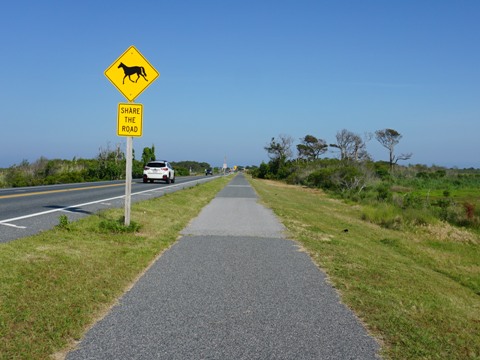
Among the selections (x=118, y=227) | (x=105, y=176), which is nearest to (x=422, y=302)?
(x=118, y=227)

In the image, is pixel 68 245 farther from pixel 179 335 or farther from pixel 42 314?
pixel 179 335

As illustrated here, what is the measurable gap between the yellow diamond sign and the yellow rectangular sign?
0.25 meters

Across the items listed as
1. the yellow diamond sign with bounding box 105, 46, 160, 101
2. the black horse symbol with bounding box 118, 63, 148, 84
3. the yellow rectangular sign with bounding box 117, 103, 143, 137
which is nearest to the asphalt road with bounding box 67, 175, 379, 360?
the yellow rectangular sign with bounding box 117, 103, 143, 137

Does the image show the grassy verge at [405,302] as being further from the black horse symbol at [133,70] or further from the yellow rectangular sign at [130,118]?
the black horse symbol at [133,70]

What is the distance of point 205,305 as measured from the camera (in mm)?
5012

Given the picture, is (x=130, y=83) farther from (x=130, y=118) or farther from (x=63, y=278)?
(x=63, y=278)

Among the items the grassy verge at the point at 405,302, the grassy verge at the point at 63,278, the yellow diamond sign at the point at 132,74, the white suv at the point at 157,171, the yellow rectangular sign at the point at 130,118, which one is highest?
the yellow diamond sign at the point at 132,74

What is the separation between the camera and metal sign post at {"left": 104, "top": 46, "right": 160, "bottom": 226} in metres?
9.44

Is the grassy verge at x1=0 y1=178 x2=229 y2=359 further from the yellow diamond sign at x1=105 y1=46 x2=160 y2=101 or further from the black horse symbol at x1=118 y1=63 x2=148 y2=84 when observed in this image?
the black horse symbol at x1=118 y1=63 x2=148 y2=84

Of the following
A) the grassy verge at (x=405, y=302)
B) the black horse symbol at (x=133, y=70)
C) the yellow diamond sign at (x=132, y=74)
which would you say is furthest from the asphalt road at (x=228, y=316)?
the black horse symbol at (x=133, y=70)

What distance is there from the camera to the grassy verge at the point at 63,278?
392 centimetres

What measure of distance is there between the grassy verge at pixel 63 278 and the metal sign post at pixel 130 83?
1.49 m

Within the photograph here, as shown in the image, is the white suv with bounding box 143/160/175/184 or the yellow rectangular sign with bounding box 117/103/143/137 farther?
the white suv with bounding box 143/160/175/184

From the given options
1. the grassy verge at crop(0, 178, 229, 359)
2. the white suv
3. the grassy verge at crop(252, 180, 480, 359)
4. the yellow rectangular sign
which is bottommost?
the grassy verge at crop(252, 180, 480, 359)
